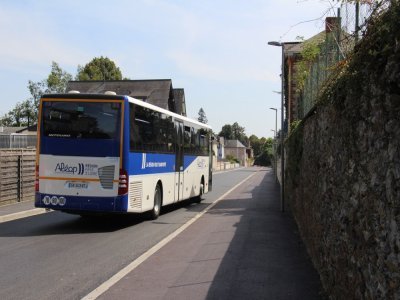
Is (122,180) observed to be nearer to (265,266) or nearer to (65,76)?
(265,266)

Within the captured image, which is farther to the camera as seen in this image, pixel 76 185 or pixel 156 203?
pixel 156 203

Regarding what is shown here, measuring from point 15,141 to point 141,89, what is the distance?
23.4 m

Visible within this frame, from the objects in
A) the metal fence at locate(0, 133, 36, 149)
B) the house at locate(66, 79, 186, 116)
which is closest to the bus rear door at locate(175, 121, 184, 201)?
the metal fence at locate(0, 133, 36, 149)

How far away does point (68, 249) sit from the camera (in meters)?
10.0

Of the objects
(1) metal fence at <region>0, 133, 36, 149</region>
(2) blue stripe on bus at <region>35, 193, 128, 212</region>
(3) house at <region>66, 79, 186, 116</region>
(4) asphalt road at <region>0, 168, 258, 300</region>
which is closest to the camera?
(4) asphalt road at <region>0, 168, 258, 300</region>

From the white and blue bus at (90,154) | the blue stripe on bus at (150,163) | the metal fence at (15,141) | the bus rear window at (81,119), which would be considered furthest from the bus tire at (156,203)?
the metal fence at (15,141)

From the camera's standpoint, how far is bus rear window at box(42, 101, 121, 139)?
41.3ft

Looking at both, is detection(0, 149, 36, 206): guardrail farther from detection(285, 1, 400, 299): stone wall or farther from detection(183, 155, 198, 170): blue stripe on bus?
detection(285, 1, 400, 299): stone wall

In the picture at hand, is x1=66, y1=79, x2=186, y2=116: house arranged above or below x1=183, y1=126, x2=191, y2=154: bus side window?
above

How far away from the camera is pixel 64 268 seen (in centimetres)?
826

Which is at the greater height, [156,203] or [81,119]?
[81,119]

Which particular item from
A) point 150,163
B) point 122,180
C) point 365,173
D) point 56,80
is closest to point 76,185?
point 122,180

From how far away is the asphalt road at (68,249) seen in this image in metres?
7.14

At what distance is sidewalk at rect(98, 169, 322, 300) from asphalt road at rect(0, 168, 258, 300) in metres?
0.50
